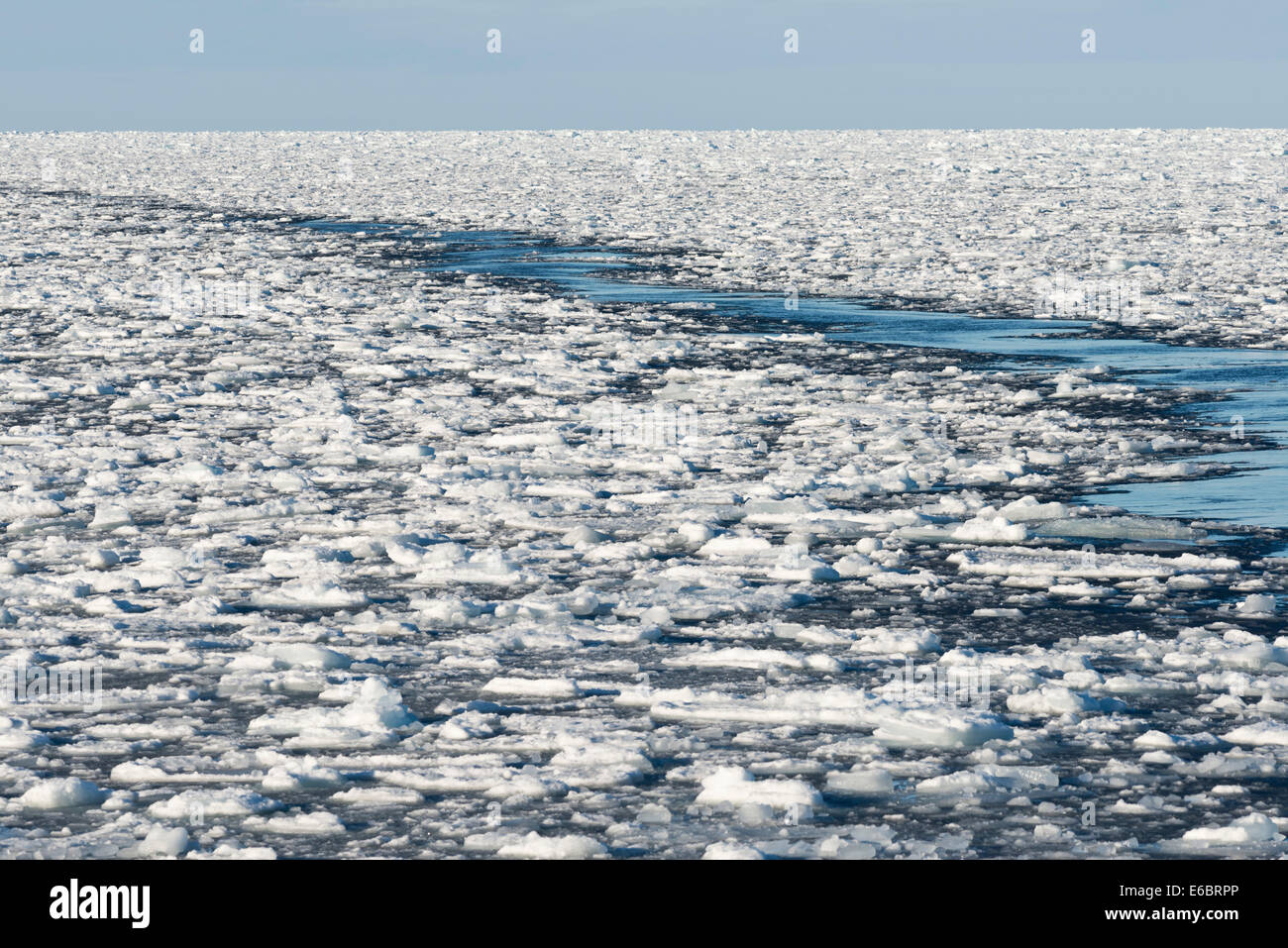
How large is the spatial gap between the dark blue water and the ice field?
7 centimetres

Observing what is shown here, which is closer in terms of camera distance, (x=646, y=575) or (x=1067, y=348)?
(x=646, y=575)

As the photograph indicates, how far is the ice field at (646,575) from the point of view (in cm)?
452

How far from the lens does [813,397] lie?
38.3ft

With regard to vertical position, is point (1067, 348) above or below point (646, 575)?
above

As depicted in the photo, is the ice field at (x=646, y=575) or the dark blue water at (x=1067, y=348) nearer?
the ice field at (x=646, y=575)

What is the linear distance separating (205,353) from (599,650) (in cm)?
907

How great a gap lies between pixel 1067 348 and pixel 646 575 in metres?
8.05

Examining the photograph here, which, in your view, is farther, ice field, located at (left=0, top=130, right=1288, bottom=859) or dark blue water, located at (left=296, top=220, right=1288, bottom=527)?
dark blue water, located at (left=296, top=220, right=1288, bottom=527)

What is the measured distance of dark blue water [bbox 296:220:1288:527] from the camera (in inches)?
329

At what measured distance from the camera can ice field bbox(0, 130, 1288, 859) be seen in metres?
4.52

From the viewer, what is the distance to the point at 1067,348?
1403 centimetres

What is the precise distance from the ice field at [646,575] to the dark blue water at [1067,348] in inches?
2.9

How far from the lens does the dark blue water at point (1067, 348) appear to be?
836cm
